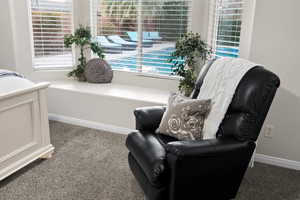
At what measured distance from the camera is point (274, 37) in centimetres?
256

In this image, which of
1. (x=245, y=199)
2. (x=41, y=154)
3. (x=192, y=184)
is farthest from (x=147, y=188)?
(x=41, y=154)

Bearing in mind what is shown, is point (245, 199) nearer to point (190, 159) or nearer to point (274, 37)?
point (190, 159)

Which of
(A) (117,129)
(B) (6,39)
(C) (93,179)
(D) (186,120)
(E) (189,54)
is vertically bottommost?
(C) (93,179)

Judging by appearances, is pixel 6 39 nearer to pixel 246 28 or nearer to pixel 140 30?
pixel 140 30

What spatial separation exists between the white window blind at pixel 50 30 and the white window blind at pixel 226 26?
2053 mm

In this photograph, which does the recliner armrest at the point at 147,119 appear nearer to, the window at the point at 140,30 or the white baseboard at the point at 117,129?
the white baseboard at the point at 117,129

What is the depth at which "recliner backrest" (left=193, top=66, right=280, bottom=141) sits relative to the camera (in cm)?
194

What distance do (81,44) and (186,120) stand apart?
2.19 metres

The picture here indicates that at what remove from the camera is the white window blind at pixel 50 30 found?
3.87 metres

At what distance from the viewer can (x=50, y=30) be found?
397cm

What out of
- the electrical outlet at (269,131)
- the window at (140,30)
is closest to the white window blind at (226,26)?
the window at (140,30)

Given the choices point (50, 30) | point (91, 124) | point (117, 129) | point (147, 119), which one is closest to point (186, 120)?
point (147, 119)

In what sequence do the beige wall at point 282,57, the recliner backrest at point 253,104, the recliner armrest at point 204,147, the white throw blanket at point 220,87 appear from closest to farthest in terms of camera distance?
the recliner armrest at point 204,147, the recliner backrest at point 253,104, the white throw blanket at point 220,87, the beige wall at point 282,57

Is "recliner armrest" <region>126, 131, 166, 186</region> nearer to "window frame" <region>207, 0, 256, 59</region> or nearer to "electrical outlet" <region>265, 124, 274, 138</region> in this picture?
"electrical outlet" <region>265, 124, 274, 138</region>
